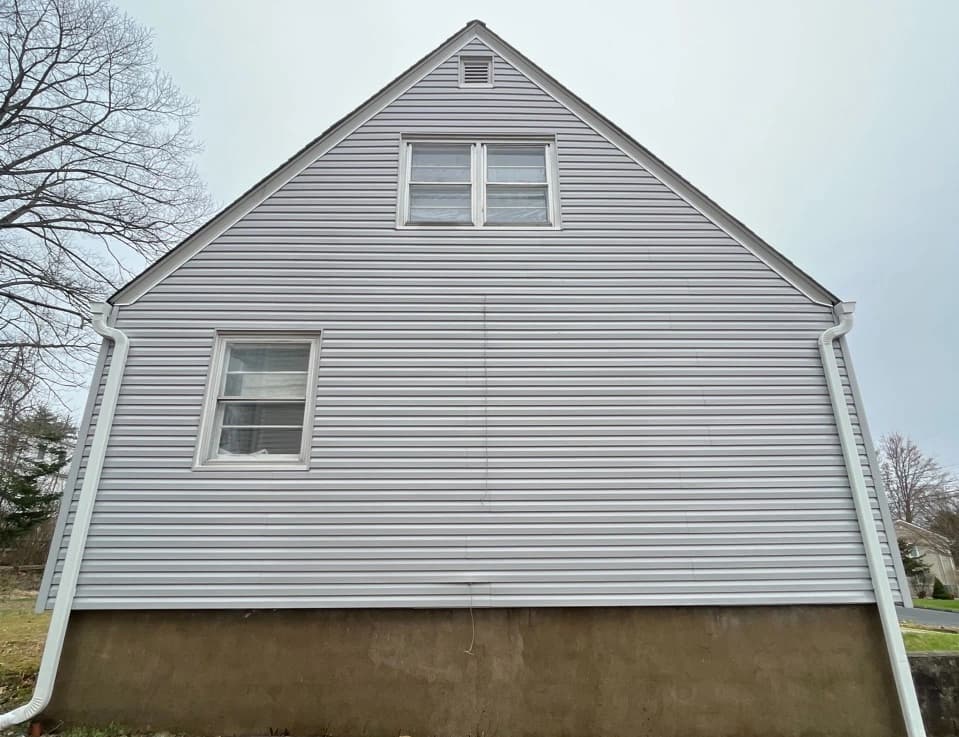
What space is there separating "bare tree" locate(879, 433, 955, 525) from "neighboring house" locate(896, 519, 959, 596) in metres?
2.50

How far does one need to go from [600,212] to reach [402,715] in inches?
221

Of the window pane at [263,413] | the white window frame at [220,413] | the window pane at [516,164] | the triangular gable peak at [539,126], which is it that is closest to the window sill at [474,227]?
the window pane at [516,164]

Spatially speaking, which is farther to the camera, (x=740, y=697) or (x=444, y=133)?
(x=444, y=133)

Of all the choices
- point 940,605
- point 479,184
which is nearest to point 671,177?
point 479,184

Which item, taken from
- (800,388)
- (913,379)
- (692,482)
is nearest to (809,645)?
(692,482)

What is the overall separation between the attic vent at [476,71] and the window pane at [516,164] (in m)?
0.98

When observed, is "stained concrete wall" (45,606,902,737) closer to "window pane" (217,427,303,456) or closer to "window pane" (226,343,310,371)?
"window pane" (217,427,303,456)

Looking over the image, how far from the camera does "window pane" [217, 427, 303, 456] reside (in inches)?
191

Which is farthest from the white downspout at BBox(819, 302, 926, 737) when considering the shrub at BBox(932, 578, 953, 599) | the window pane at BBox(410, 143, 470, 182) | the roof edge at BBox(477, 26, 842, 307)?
the shrub at BBox(932, 578, 953, 599)

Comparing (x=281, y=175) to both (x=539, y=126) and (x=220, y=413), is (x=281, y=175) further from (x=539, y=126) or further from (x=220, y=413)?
(x=539, y=126)

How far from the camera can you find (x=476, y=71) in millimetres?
6336

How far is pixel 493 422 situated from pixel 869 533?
377cm

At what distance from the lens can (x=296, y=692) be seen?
4.18 meters

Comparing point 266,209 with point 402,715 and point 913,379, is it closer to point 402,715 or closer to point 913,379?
point 402,715
